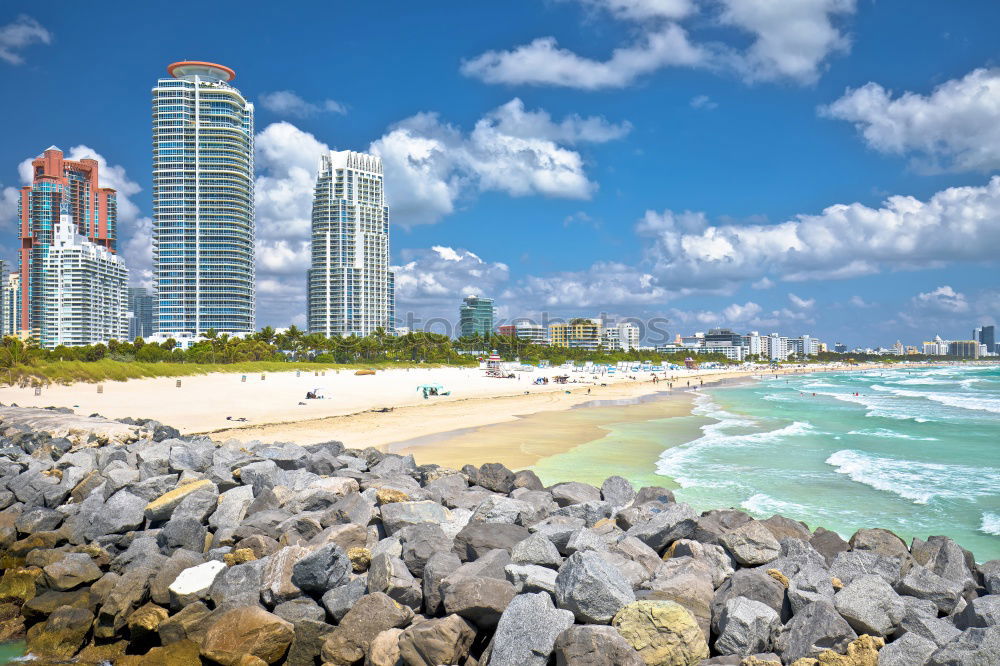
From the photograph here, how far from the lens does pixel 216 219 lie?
136 meters

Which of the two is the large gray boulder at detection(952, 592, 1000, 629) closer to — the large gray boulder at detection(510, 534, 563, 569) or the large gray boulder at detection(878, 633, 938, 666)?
the large gray boulder at detection(878, 633, 938, 666)

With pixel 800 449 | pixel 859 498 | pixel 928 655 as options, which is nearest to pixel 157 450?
pixel 928 655

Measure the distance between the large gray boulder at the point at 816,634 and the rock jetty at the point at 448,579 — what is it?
0.05ft

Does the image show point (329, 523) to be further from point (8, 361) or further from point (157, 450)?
point (8, 361)

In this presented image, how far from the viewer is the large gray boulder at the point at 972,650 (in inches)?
184

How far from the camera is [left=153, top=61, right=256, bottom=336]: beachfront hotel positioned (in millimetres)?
134500

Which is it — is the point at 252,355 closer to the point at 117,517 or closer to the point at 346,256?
the point at 117,517

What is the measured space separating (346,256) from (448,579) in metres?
172

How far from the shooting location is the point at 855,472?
1847cm

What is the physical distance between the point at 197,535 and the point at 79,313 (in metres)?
176

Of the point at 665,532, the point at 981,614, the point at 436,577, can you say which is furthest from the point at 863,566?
the point at 436,577

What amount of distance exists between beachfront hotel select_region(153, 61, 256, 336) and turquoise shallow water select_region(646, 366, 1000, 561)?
12181cm

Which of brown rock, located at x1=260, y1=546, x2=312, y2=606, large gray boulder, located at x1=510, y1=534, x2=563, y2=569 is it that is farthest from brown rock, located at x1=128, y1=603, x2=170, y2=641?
large gray boulder, located at x1=510, y1=534, x2=563, y2=569

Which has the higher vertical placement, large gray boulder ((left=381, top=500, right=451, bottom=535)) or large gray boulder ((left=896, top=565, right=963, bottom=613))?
large gray boulder ((left=381, top=500, right=451, bottom=535))
